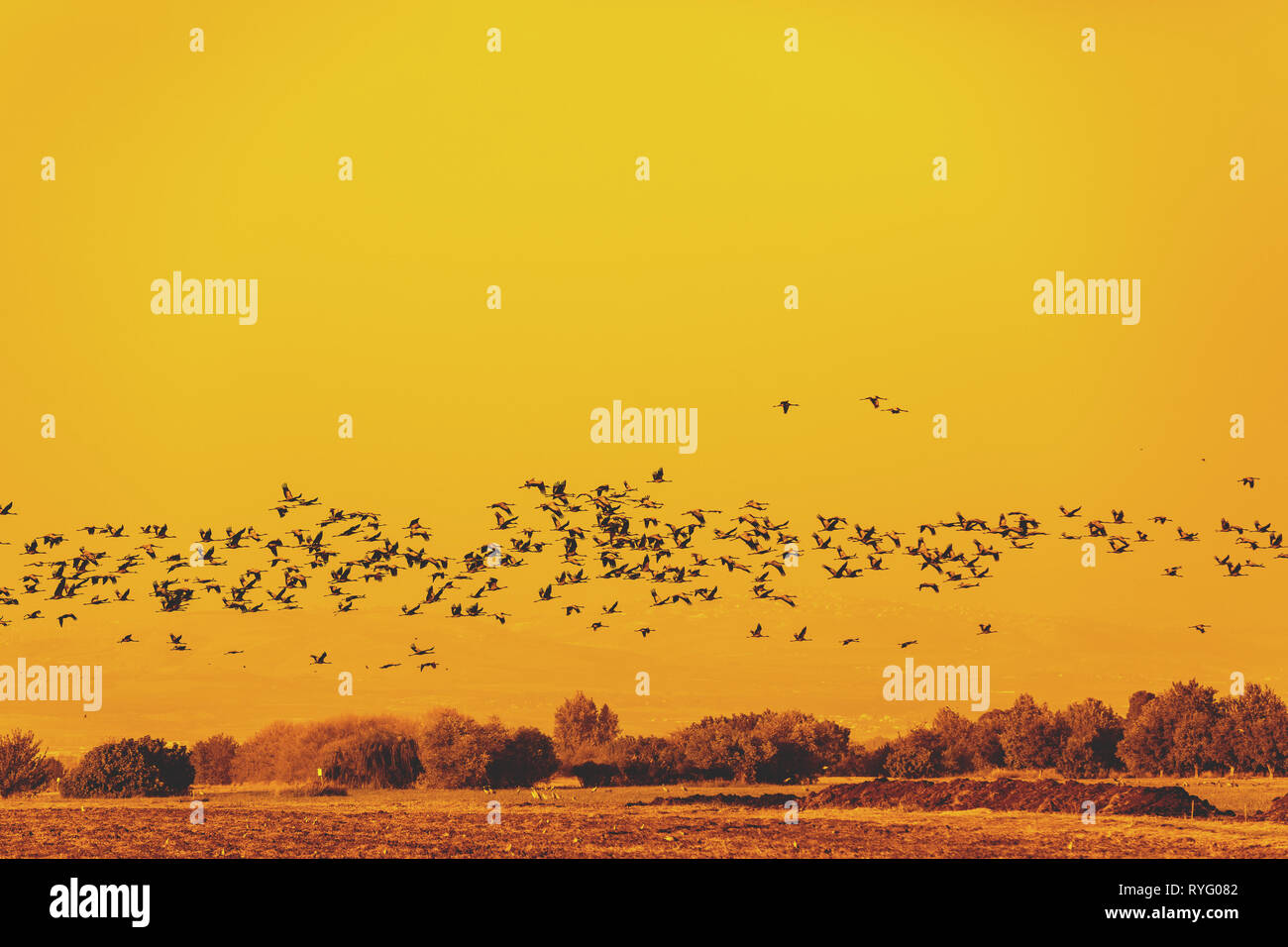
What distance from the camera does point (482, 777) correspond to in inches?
2623

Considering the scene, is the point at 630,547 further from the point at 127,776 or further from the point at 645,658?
the point at 645,658

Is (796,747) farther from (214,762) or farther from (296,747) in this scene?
(214,762)

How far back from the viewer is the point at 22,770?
66562 millimetres

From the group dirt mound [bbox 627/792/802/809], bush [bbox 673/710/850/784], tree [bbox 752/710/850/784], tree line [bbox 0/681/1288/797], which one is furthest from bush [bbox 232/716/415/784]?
tree [bbox 752/710/850/784]

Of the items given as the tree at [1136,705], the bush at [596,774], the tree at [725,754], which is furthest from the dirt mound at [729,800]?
the tree at [1136,705]

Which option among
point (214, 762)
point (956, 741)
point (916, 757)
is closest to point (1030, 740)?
point (956, 741)

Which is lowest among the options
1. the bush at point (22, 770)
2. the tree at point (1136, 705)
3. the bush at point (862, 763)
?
the bush at point (862, 763)

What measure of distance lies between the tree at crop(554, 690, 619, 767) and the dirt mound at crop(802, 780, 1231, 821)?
15911mm

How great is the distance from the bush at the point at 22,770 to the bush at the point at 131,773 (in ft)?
8.89

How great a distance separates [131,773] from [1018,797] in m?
35.6

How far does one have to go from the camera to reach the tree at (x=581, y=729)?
72.5 meters

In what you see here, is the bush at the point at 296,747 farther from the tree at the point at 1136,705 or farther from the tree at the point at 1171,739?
the tree at the point at 1136,705

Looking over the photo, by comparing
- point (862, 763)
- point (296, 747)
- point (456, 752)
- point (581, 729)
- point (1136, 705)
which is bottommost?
point (862, 763)
